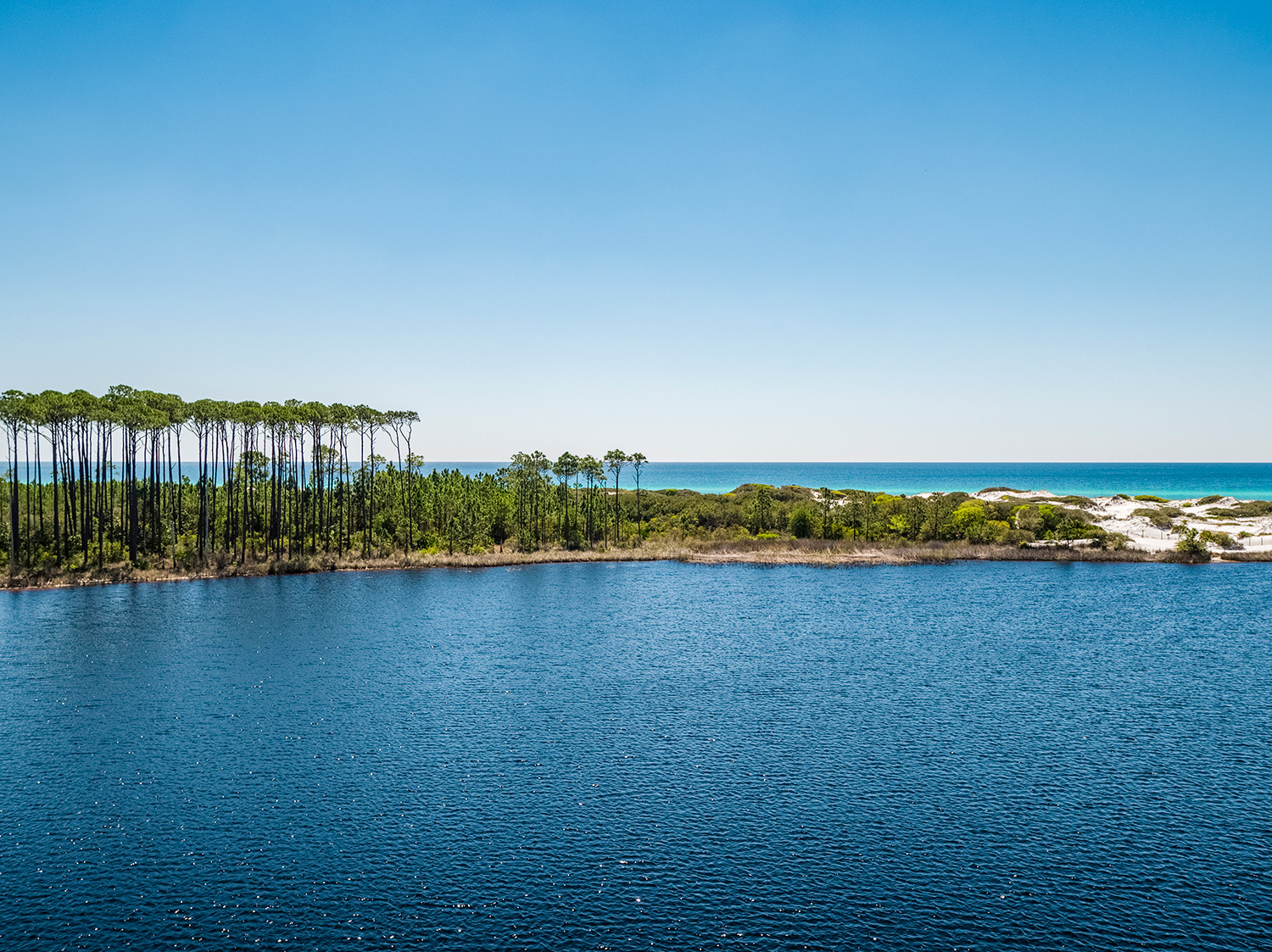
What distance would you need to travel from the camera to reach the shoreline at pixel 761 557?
82062mm

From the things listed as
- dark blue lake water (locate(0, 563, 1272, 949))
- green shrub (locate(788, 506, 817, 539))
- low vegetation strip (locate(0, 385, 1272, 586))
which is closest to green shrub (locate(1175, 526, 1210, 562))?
low vegetation strip (locate(0, 385, 1272, 586))

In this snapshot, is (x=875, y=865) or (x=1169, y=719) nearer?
(x=875, y=865)

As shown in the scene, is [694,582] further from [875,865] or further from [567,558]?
[875,865]

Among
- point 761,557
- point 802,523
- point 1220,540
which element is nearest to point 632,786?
point 761,557

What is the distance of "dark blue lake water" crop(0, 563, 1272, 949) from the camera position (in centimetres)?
2008

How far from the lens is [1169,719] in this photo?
115 ft

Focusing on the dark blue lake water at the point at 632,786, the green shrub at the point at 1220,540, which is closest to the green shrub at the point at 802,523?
the green shrub at the point at 1220,540

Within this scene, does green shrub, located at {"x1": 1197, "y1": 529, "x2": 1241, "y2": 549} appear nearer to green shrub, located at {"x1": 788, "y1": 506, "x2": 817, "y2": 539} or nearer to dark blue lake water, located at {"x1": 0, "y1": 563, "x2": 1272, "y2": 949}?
green shrub, located at {"x1": 788, "y1": 506, "x2": 817, "y2": 539}

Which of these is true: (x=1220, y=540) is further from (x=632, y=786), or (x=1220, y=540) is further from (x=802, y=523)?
(x=632, y=786)

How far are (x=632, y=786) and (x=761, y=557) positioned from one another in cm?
6780

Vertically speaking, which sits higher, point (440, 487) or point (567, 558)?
point (440, 487)

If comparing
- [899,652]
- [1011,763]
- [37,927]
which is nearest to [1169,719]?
[1011,763]

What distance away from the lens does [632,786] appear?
91.4ft

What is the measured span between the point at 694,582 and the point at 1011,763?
161 feet
